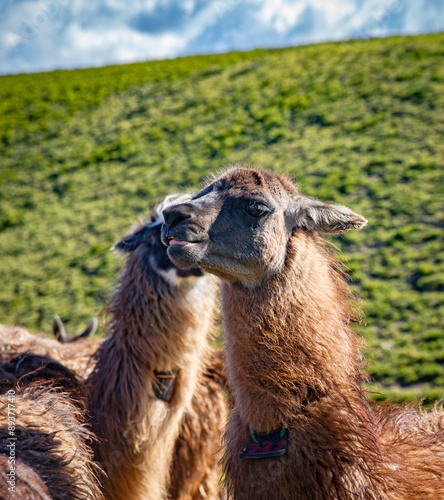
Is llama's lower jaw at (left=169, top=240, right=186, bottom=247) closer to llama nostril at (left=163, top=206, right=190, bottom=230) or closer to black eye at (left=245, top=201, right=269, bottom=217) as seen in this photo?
llama nostril at (left=163, top=206, right=190, bottom=230)

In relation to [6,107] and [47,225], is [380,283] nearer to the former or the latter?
[47,225]

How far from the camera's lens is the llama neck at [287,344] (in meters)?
2.17

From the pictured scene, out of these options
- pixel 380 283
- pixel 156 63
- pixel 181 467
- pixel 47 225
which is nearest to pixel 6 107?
pixel 156 63

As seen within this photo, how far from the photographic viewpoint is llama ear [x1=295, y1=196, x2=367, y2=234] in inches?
90.9

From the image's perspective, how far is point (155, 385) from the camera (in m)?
3.16

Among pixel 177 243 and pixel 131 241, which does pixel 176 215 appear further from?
pixel 131 241

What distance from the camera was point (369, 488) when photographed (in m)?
2.07

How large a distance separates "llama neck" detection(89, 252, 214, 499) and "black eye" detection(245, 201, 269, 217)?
3.65ft

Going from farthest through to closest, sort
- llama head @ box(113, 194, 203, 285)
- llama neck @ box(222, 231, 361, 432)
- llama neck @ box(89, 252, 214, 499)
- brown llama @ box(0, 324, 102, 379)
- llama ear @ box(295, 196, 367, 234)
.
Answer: brown llama @ box(0, 324, 102, 379) → llama head @ box(113, 194, 203, 285) → llama neck @ box(89, 252, 214, 499) → llama ear @ box(295, 196, 367, 234) → llama neck @ box(222, 231, 361, 432)

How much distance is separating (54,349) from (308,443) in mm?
2324

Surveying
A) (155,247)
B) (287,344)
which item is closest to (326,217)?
(287,344)

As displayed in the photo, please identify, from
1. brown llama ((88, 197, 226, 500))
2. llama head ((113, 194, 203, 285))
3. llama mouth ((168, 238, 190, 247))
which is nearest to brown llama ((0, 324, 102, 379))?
brown llama ((88, 197, 226, 500))

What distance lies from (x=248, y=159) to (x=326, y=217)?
12.1 meters

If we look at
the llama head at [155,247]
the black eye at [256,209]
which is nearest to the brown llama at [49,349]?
the llama head at [155,247]
